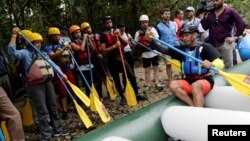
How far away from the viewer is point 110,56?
541 cm

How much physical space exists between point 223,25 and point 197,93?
1715mm

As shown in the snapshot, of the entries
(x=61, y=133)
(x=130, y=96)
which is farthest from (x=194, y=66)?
(x=61, y=133)

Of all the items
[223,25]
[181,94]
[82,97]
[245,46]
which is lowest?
[82,97]

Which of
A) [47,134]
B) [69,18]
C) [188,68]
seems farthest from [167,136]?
[69,18]

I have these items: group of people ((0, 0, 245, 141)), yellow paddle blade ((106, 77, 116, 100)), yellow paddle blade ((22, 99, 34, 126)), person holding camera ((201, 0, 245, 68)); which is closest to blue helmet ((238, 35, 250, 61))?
group of people ((0, 0, 245, 141))

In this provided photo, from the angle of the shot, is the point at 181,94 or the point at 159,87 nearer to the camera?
the point at 181,94

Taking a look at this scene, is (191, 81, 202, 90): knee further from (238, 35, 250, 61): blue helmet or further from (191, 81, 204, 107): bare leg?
(238, 35, 250, 61): blue helmet

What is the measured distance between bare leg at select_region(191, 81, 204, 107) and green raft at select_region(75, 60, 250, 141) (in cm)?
16

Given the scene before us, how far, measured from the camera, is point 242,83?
3230 mm

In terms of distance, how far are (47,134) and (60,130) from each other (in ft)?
1.01

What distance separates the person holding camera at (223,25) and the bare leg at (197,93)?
1.58 meters

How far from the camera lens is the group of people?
11.9 feet

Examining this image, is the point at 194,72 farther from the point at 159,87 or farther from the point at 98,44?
the point at 159,87

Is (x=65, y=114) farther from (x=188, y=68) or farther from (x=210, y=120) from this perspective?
(x=210, y=120)
